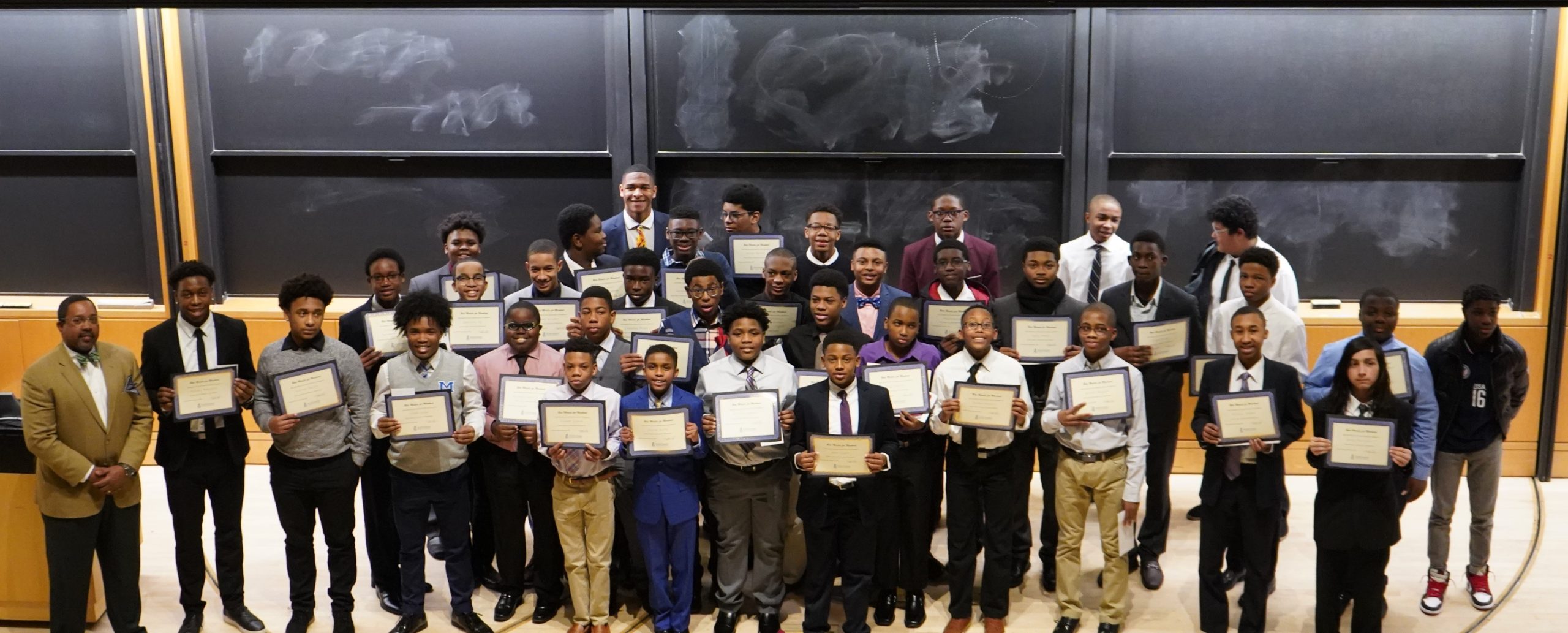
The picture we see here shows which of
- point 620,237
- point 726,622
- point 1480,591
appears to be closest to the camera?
point 726,622

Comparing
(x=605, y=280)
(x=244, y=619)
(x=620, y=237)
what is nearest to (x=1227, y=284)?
(x=605, y=280)

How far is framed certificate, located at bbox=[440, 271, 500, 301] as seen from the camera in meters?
6.00

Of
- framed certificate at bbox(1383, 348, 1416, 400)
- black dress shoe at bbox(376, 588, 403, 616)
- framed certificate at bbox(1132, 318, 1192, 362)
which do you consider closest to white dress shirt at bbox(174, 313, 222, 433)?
black dress shoe at bbox(376, 588, 403, 616)

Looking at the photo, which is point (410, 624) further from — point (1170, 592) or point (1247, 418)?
point (1247, 418)

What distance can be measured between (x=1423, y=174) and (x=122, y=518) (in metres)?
7.46

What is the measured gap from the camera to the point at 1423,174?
738 centimetres

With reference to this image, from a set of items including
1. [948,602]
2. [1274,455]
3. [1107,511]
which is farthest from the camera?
[948,602]

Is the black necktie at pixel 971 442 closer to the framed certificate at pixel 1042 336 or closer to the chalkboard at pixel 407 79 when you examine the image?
the framed certificate at pixel 1042 336

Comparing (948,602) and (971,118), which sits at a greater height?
(971,118)

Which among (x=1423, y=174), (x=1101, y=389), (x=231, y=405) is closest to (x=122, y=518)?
(x=231, y=405)

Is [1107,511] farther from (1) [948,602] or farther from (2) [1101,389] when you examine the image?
(1) [948,602]

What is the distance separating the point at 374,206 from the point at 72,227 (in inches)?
82.7

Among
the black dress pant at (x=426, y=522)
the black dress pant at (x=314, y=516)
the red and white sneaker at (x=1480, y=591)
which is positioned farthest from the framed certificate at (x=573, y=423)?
the red and white sneaker at (x=1480, y=591)

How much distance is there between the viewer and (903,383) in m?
5.02
